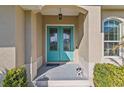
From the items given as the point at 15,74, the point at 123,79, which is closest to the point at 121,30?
the point at 123,79

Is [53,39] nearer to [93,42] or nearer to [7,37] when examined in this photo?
[93,42]

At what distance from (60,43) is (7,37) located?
8.07m

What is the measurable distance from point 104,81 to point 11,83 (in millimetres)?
3097

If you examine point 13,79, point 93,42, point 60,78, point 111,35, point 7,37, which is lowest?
point 60,78

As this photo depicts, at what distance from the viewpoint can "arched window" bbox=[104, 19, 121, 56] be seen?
1101 cm

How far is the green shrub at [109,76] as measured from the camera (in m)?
5.76

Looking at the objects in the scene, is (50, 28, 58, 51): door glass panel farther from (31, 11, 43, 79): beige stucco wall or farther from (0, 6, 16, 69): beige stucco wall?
(0, 6, 16, 69): beige stucco wall

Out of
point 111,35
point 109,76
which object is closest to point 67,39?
point 111,35

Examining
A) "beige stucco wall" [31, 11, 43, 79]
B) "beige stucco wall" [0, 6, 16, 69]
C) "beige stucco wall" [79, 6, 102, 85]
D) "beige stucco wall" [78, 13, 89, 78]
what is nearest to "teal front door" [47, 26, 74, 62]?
"beige stucco wall" [31, 11, 43, 79]

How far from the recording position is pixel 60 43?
15188 mm

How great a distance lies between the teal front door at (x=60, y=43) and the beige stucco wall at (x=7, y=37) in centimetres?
761

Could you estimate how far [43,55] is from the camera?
47.8ft

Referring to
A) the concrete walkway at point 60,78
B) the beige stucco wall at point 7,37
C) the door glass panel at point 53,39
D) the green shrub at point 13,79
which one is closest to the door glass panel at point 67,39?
the door glass panel at point 53,39

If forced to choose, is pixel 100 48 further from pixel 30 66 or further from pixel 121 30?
pixel 30 66
